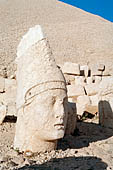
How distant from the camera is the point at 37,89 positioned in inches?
130

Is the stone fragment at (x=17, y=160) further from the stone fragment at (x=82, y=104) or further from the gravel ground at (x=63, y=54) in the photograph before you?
the stone fragment at (x=82, y=104)

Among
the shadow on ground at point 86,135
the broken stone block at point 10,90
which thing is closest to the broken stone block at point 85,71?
the shadow on ground at point 86,135

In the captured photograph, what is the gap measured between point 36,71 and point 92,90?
464 centimetres

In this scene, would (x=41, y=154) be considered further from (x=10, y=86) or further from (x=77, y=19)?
(x=77, y=19)

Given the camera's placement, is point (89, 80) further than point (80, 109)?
Yes

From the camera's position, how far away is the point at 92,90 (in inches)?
301

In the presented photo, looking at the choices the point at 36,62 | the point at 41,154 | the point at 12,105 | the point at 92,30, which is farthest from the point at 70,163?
the point at 92,30

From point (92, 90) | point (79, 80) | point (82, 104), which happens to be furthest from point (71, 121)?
point (79, 80)

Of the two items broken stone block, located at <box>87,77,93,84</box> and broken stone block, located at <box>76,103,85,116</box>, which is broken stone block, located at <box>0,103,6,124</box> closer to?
broken stone block, located at <box>76,103,85,116</box>

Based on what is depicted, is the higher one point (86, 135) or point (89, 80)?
point (89, 80)

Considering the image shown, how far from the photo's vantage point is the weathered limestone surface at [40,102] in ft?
10.6

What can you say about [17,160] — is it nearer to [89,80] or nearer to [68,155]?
[68,155]

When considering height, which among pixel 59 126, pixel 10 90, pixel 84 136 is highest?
pixel 10 90

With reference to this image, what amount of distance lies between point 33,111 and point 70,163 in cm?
102
